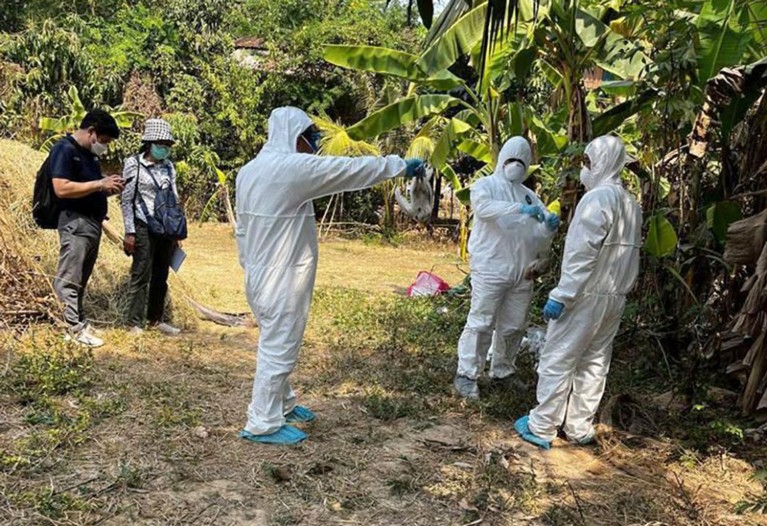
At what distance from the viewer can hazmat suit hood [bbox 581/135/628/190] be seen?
3.67m

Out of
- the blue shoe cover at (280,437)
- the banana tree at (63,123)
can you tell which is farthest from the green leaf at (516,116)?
the banana tree at (63,123)

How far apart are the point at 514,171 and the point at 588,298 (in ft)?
4.07

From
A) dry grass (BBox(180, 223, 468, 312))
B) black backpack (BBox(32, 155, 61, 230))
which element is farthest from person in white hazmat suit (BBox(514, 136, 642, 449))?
dry grass (BBox(180, 223, 468, 312))

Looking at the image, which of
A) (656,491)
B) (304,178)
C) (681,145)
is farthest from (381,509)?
(681,145)

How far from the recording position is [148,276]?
18.5 feet

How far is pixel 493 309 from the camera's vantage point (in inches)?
176

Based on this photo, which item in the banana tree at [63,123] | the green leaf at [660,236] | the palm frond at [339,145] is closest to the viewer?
the green leaf at [660,236]

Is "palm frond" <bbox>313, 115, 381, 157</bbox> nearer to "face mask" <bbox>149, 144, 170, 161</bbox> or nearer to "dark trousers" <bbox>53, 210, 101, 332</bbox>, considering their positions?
"face mask" <bbox>149, 144, 170, 161</bbox>

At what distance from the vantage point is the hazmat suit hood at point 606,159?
3.67m

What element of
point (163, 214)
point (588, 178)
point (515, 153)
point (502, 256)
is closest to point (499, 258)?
point (502, 256)

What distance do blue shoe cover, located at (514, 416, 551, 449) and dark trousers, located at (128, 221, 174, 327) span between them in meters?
3.27

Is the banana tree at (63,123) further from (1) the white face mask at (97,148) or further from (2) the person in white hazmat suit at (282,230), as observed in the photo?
(2) the person in white hazmat suit at (282,230)

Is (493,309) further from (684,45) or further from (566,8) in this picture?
(566,8)

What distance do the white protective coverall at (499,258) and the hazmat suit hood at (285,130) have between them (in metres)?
1.44
